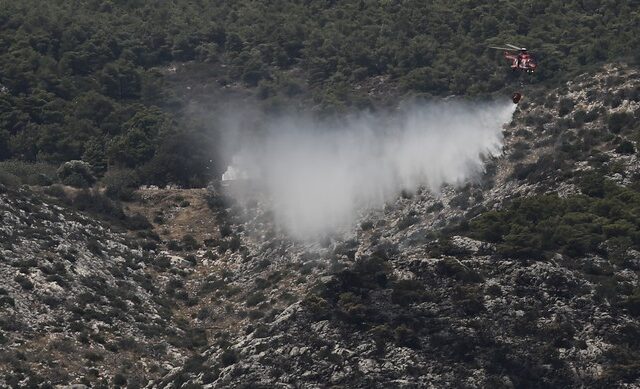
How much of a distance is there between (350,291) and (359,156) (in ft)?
134

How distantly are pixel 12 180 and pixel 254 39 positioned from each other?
2261 inches

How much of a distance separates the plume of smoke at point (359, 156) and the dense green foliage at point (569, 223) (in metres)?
15.7

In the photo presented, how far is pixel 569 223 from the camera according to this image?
118 m

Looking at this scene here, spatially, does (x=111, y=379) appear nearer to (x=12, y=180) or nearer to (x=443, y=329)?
(x=443, y=329)

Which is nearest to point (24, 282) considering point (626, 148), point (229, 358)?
point (229, 358)

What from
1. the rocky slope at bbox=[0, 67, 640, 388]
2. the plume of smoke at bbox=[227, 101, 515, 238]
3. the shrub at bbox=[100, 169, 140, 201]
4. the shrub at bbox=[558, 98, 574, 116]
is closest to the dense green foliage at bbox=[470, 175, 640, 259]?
the rocky slope at bbox=[0, 67, 640, 388]

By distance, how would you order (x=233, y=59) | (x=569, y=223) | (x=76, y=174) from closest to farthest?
(x=569, y=223) < (x=76, y=174) < (x=233, y=59)

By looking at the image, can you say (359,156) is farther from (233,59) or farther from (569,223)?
(233,59)

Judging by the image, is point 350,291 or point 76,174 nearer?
point 350,291

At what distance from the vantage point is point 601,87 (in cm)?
14450

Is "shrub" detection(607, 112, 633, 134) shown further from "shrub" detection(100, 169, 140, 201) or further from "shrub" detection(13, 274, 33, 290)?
"shrub" detection(13, 274, 33, 290)

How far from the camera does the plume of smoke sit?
13988 centimetres

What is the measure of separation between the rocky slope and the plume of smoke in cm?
255

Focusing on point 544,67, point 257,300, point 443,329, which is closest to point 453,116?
point 544,67
